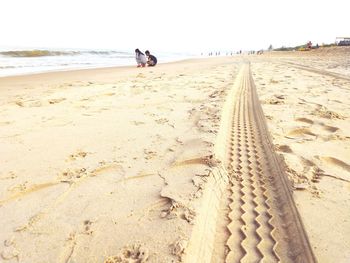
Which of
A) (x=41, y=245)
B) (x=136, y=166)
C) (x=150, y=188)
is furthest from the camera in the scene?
(x=136, y=166)

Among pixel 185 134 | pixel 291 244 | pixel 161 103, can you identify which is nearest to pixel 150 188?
pixel 291 244

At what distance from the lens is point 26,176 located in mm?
2736

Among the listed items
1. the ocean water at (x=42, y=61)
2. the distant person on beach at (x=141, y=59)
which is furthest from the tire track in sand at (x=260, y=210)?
the distant person on beach at (x=141, y=59)

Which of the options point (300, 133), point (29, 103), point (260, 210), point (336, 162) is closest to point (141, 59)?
point (29, 103)

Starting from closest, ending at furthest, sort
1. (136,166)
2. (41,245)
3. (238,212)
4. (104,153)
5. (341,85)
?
(41,245), (238,212), (136,166), (104,153), (341,85)

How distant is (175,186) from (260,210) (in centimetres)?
76

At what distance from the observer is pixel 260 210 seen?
7.62ft

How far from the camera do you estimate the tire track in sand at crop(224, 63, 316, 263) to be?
6.12 ft

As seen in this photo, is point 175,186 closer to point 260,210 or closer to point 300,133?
point 260,210

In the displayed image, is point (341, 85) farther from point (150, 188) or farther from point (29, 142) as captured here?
point (29, 142)

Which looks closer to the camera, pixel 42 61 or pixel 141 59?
pixel 141 59

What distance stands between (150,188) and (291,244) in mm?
1226

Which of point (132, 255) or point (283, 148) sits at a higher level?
point (132, 255)

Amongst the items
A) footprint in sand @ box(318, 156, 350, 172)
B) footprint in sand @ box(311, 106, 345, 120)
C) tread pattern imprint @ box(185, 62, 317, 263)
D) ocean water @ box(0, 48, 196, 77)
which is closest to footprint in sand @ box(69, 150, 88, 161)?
tread pattern imprint @ box(185, 62, 317, 263)
